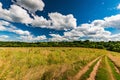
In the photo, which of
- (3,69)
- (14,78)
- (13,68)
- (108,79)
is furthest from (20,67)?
(108,79)

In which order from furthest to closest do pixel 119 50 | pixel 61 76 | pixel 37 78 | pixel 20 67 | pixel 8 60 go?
pixel 119 50, pixel 8 60, pixel 20 67, pixel 61 76, pixel 37 78

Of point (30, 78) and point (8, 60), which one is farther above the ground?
point (8, 60)

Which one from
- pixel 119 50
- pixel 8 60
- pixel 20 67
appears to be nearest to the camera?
pixel 20 67

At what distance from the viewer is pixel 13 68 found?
54.7 ft

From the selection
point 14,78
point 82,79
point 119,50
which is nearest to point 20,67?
point 14,78

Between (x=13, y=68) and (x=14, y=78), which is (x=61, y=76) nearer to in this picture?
(x=14, y=78)

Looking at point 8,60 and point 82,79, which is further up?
point 8,60

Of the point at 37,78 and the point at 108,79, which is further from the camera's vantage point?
the point at 108,79

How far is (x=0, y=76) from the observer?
46.6 feet

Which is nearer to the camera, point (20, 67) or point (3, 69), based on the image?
point (3, 69)

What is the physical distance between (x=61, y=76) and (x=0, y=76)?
19.7 feet

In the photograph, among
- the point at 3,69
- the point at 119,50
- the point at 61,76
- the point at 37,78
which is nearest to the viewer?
the point at 37,78

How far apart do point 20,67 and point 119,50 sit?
6850 cm

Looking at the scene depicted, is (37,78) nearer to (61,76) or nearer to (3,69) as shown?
(61,76)
